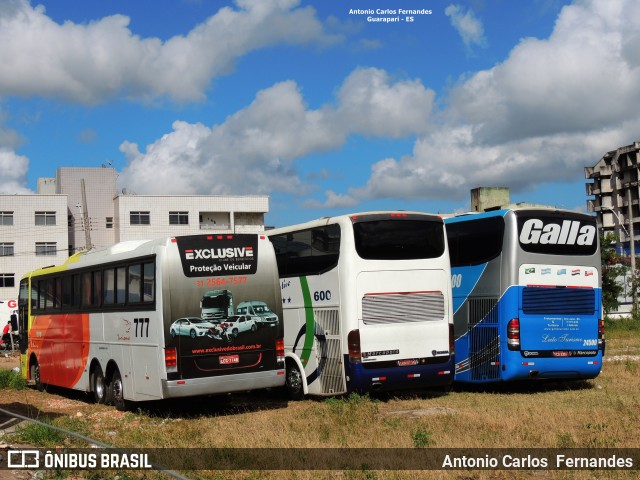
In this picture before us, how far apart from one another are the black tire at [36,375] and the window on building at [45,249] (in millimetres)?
54553

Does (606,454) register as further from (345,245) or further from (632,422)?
(345,245)

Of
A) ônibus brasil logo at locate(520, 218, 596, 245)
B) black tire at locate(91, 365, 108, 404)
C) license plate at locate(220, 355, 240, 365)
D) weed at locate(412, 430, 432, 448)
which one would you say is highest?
ônibus brasil logo at locate(520, 218, 596, 245)

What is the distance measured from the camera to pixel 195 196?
267 ft

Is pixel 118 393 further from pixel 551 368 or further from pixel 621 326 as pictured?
pixel 621 326

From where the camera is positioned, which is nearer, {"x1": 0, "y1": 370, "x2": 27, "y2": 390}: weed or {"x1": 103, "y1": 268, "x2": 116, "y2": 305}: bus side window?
{"x1": 103, "y1": 268, "x2": 116, "y2": 305}: bus side window

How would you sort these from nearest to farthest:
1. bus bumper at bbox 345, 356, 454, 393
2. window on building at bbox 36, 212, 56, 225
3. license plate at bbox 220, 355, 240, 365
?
license plate at bbox 220, 355, 240, 365 < bus bumper at bbox 345, 356, 454, 393 < window on building at bbox 36, 212, 56, 225

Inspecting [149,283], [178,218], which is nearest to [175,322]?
[149,283]

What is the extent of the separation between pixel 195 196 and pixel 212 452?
232ft

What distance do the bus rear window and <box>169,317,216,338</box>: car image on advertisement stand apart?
331cm

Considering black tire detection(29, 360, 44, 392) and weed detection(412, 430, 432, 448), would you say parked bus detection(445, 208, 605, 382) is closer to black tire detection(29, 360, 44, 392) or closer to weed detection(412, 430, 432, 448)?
weed detection(412, 430, 432, 448)

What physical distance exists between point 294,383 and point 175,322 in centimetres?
419

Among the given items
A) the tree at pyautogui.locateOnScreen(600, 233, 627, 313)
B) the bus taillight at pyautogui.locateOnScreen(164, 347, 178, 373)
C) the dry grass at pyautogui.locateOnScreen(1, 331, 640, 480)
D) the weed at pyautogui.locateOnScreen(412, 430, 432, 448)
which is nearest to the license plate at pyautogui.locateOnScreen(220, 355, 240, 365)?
the bus taillight at pyautogui.locateOnScreen(164, 347, 178, 373)

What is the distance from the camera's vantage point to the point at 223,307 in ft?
52.2

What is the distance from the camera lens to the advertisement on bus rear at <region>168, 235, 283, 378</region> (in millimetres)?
15461
